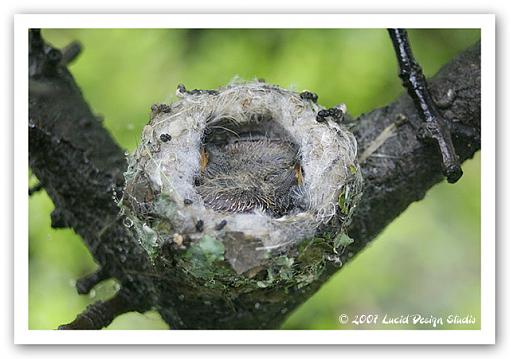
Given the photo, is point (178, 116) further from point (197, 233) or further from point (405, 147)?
point (405, 147)

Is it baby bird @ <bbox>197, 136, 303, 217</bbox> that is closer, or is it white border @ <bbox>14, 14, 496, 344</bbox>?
baby bird @ <bbox>197, 136, 303, 217</bbox>

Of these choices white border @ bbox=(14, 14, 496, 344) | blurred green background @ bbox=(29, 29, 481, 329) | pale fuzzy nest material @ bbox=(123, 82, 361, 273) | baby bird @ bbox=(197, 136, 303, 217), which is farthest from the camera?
blurred green background @ bbox=(29, 29, 481, 329)

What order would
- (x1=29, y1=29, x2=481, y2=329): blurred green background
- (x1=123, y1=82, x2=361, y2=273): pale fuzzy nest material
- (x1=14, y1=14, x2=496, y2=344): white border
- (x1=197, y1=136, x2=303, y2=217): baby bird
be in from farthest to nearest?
1. (x1=29, y1=29, x2=481, y2=329): blurred green background
2. (x1=14, y1=14, x2=496, y2=344): white border
3. (x1=197, y1=136, x2=303, y2=217): baby bird
4. (x1=123, y1=82, x2=361, y2=273): pale fuzzy nest material

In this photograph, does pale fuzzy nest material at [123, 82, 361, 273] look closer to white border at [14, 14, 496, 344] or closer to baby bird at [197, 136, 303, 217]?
baby bird at [197, 136, 303, 217]

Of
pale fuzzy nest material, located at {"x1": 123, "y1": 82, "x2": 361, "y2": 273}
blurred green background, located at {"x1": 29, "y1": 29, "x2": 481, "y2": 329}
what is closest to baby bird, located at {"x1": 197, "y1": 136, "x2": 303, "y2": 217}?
pale fuzzy nest material, located at {"x1": 123, "y1": 82, "x2": 361, "y2": 273}
